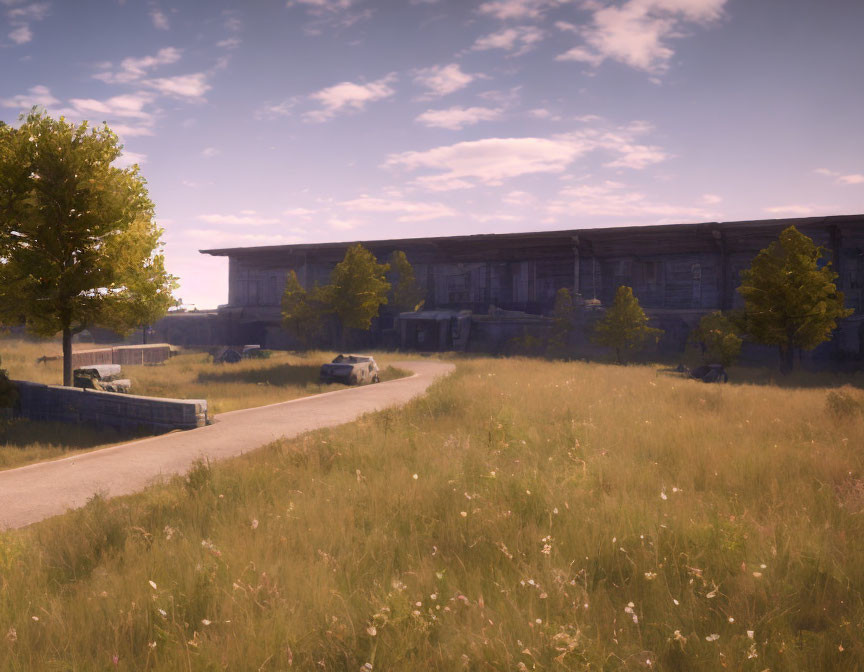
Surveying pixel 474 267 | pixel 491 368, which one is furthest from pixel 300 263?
pixel 491 368

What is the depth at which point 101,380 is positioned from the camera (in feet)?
60.1

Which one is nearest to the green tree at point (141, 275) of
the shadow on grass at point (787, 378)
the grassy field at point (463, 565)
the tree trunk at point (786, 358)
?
the grassy field at point (463, 565)

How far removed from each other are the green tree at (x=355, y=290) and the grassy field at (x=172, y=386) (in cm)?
276

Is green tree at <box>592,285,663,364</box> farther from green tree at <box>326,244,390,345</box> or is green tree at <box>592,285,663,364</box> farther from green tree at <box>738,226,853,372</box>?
green tree at <box>326,244,390,345</box>

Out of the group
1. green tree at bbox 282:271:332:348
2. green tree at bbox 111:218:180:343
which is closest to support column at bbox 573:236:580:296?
green tree at bbox 282:271:332:348

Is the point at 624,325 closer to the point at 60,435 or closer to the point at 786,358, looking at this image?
the point at 786,358

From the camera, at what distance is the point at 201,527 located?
5402mm

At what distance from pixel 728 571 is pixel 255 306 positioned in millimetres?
44183

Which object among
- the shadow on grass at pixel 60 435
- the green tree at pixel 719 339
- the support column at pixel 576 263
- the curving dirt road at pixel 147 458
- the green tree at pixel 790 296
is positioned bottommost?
the shadow on grass at pixel 60 435

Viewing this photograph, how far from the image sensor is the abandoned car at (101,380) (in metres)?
15.3

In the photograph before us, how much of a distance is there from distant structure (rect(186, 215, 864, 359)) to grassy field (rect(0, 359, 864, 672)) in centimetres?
2773

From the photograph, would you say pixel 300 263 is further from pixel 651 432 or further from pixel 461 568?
pixel 461 568

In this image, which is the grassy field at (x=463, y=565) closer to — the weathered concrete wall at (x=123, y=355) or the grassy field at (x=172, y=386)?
the grassy field at (x=172, y=386)

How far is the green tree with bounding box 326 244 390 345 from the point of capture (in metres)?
31.4
